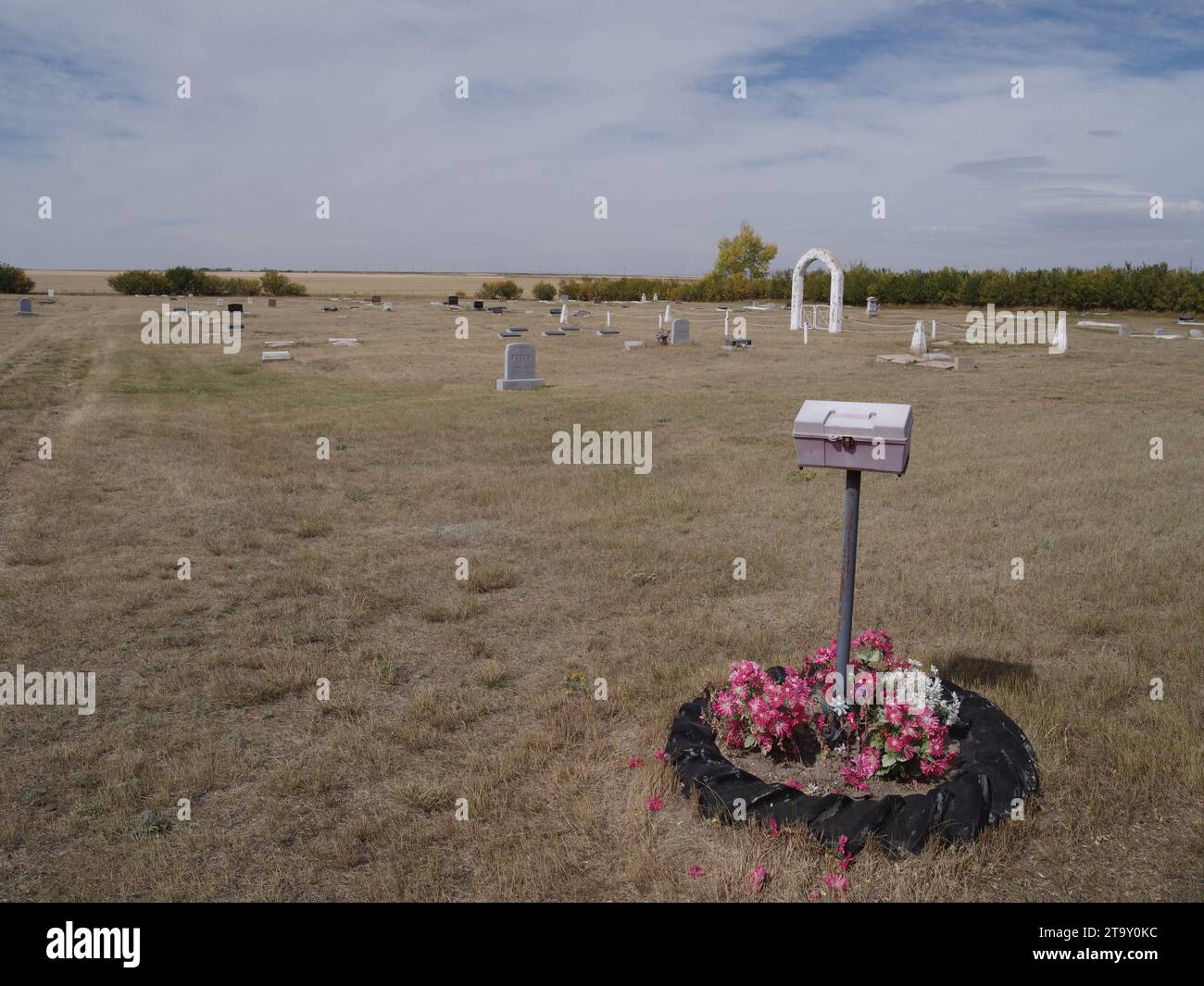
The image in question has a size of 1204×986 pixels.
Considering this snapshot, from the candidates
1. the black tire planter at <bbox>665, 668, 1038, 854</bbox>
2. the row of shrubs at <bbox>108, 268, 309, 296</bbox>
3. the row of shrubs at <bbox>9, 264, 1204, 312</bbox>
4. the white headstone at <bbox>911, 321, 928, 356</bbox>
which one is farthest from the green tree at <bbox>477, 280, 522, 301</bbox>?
the black tire planter at <bbox>665, 668, 1038, 854</bbox>

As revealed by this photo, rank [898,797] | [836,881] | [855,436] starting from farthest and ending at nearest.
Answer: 1. [855,436]
2. [898,797]
3. [836,881]

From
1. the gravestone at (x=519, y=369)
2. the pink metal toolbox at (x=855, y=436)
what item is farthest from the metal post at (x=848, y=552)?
the gravestone at (x=519, y=369)

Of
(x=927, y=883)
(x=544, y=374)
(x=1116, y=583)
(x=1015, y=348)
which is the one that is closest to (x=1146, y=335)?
(x=1015, y=348)

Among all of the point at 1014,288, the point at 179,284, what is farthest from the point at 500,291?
the point at 1014,288

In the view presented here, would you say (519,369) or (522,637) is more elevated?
(519,369)

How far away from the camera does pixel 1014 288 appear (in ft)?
160

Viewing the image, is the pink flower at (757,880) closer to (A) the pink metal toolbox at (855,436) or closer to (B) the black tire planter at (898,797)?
(B) the black tire planter at (898,797)

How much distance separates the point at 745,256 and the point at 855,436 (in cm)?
7877

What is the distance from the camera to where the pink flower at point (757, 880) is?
12.1ft

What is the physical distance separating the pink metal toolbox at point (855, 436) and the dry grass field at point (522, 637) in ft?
5.83

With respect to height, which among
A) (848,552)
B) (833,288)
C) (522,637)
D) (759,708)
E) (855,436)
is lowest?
(522,637)

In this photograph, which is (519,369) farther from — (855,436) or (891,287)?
(891,287)

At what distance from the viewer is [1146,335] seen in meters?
33.7

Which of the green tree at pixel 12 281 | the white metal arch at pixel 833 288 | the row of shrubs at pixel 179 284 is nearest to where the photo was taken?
the white metal arch at pixel 833 288
